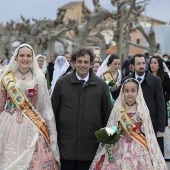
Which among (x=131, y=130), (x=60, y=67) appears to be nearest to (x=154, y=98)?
(x=131, y=130)

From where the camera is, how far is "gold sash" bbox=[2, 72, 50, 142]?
5.90 metres

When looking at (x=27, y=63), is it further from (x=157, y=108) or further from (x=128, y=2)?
(x=128, y=2)

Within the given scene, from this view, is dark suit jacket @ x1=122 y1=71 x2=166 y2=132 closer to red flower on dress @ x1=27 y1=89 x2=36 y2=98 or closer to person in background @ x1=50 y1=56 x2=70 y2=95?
red flower on dress @ x1=27 y1=89 x2=36 y2=98

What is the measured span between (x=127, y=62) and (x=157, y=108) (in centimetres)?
761

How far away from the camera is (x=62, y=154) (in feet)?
19.2

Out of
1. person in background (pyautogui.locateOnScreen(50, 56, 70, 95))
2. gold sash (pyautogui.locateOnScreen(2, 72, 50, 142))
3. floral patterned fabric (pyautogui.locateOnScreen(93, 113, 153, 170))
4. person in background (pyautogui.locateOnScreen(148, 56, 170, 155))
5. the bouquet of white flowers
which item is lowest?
floral patterned fabric (pyautogui.locateOnScreen(93, 113, 153, 170))

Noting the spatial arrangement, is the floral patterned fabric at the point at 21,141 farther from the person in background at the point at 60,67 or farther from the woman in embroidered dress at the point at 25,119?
the person in background at the point at 60,67

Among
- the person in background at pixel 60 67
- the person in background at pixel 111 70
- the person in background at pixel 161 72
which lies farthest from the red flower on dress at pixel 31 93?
the person in background at pixel 60 67

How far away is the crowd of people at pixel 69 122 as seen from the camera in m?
5.80

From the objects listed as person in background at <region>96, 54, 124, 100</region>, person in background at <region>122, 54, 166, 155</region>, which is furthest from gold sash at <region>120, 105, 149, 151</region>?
person in background at <region>96, 54, 124, 100</region>

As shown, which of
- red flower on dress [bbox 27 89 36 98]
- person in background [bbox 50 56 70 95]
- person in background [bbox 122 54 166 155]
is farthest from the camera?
person in background [bbox 50 56 70 95]

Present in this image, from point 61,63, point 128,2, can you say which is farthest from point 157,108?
point 128,2

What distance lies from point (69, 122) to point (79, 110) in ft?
0.56

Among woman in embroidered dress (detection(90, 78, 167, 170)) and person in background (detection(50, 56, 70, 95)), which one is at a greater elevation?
person in background (detection(50, 56, 70, 95))
